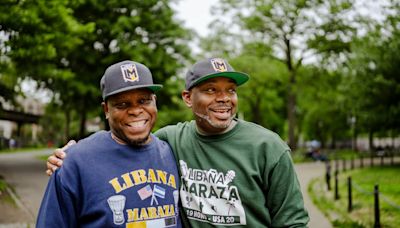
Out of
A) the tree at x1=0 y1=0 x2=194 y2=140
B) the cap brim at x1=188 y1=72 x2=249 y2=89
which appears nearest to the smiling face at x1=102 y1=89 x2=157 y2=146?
the cap brim at x1=188 y1=72 x2=249 y2=89

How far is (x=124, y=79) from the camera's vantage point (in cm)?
260

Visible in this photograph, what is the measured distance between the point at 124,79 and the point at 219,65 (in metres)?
0.62

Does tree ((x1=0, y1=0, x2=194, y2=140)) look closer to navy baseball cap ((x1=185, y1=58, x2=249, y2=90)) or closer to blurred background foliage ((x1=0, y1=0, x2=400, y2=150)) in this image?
blurred background foliage ((x1=0, y1=0, x2=400, y2=150))

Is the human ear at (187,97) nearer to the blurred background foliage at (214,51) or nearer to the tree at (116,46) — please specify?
the blurred background foliage at (214,51)

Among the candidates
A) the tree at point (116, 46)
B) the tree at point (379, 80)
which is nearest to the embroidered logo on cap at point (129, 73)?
the tree at point (116, 46)

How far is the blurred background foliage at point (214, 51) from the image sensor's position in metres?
13.5

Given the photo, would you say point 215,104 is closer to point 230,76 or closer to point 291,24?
point 230,76

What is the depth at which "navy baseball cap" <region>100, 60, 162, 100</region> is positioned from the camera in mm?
2588

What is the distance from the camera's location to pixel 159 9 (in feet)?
72.9

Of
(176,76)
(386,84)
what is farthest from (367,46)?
(176,76)

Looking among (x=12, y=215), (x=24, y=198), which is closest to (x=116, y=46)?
(x=24, y=198)

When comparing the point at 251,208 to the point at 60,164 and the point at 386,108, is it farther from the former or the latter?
the point at 386,108

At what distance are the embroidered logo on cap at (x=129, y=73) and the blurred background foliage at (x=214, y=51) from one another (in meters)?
10.2

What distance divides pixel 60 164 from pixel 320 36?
3090 centimetres
